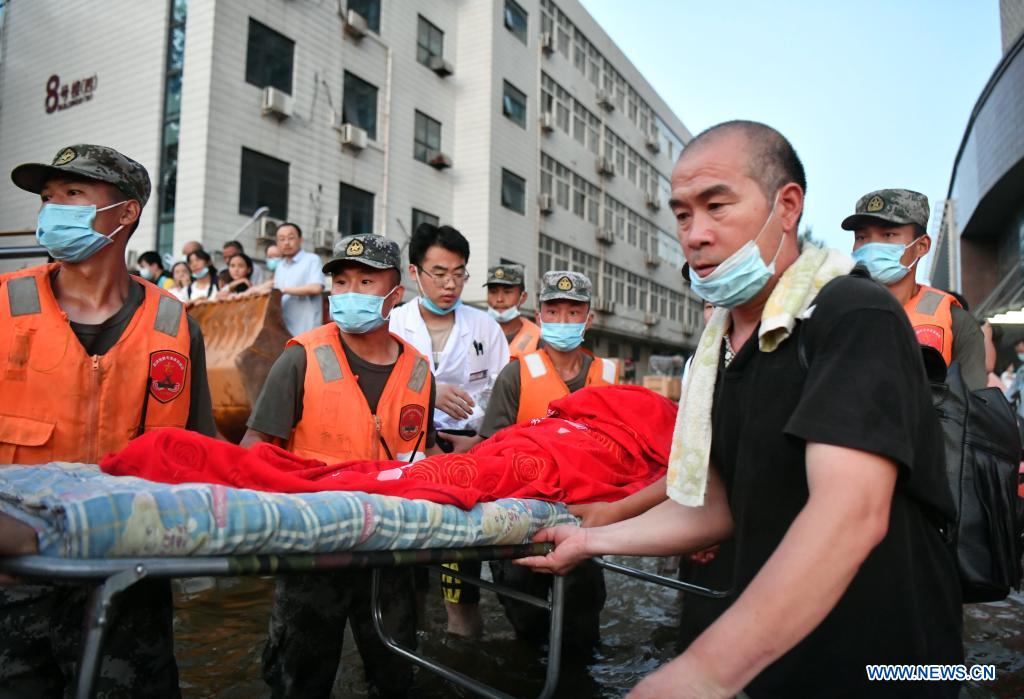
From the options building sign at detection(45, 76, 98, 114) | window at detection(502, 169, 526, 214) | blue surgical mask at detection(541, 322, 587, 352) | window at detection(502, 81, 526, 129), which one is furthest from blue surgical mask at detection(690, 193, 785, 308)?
window at detection(502, 81, 526, 129)

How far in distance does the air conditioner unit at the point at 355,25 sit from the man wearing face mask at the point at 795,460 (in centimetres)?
1790

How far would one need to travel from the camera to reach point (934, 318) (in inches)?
144

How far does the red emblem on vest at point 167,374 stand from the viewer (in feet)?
9.18

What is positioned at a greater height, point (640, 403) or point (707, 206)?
point (707, 206)

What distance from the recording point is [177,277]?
28.8ft

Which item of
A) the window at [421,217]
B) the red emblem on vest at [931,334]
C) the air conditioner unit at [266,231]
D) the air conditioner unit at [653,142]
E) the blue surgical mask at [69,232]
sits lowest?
the red emblem on vest at [931,334]

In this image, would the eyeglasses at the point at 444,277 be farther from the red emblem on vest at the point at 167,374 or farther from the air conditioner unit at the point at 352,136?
the air conditioner unit at the point at 352,136

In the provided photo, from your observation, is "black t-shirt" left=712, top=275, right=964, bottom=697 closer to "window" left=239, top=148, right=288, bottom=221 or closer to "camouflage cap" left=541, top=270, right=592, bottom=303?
"camouflage cap" left=541, top=270, right=592, bottom=303

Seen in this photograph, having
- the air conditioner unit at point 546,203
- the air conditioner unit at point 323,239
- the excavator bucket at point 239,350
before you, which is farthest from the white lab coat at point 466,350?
the air conditioner unit at point 546,203

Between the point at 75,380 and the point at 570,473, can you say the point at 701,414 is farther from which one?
the point at 75,380

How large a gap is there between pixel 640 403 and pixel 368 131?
17.0 metres

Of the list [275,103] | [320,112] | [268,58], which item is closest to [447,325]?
[275,103]

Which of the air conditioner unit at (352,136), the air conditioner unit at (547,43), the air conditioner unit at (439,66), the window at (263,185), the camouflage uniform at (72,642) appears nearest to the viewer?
the camouflage uniform at (72,642)

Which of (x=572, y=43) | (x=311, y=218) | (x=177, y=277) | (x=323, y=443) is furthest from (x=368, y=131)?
(x=323, y=443)
